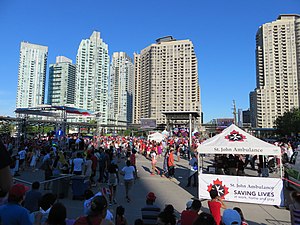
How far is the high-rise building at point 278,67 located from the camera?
127 metres

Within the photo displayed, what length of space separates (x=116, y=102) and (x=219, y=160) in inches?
5945

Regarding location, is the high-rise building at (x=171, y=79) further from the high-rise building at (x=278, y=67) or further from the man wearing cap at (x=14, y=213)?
the man wearing cap at (x=14, y=213)

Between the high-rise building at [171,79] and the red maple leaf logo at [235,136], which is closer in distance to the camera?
the red maple leaf logo at [235,136]

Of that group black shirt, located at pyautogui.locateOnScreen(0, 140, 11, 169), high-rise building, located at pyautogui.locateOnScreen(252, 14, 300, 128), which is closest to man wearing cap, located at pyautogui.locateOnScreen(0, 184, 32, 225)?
black shirt, located at pyautogui.locateOnScreen(0, 140, 11, 169)

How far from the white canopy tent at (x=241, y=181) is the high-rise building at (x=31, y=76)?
444ft

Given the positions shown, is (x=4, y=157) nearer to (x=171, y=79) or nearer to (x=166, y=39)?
(x=171, y=79)

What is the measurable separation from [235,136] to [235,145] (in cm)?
42

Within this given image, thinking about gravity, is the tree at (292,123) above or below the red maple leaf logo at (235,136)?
above

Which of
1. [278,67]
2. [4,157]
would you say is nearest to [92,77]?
[278,67]

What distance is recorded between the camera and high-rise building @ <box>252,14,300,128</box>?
4988 inches

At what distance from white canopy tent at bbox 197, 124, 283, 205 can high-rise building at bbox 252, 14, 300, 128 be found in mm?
136520

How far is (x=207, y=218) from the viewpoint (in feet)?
8.99

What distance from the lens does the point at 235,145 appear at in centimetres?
913

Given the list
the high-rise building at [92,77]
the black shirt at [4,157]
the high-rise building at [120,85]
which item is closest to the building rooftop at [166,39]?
the high-rise building at [120,85]
